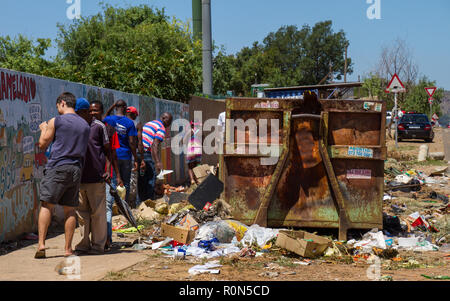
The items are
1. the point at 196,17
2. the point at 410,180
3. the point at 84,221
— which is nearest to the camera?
the point at 84,221

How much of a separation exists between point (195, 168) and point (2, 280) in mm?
8917

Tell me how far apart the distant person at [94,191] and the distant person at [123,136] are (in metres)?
2.27

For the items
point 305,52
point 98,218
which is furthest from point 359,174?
point 305,52

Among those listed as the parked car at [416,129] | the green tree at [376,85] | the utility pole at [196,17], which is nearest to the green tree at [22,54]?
the utility pole at [196,17]

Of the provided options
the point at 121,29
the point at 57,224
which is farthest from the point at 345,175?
the point at 121,29

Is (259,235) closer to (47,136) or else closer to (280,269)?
(280,269)

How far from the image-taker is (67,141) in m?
6.05

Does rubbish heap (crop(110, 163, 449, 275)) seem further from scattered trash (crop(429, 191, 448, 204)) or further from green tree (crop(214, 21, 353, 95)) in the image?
green tree (crop(214, 21, 353, 95))

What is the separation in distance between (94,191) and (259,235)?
1.99 metres

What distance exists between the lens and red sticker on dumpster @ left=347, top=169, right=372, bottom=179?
7.28 metres

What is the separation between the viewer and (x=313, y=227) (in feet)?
24.6
